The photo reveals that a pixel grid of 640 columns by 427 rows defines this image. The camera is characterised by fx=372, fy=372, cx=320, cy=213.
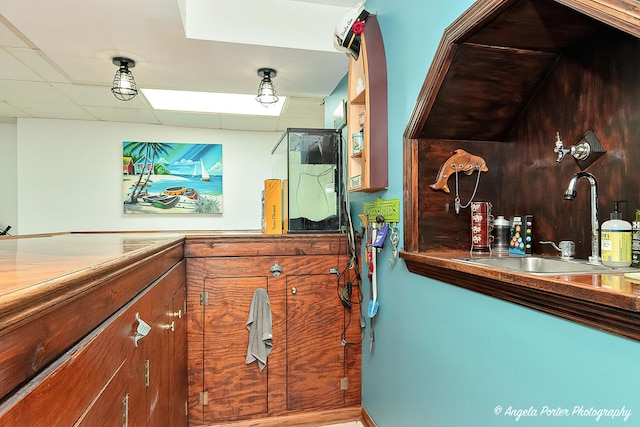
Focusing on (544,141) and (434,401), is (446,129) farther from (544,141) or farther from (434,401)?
(434,401)

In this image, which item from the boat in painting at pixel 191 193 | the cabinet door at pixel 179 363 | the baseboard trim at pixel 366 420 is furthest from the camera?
the boat in painting at pixel 191 193

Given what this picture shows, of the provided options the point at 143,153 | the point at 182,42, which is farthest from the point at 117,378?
the point at 143,153

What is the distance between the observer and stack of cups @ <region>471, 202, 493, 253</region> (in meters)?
1.47

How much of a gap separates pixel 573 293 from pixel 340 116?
202 centimetres

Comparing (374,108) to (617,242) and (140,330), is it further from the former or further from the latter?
(140,330)

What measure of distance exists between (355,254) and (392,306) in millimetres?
506

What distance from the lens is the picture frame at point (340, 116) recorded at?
246 cm

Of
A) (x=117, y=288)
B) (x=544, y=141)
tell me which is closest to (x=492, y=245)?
(x=544, y=141)

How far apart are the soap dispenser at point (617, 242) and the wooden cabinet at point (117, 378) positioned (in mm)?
1241

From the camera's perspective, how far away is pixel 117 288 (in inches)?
34.9

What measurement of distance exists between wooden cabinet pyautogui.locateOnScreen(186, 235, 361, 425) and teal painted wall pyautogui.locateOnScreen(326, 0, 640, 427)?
0.70 ft

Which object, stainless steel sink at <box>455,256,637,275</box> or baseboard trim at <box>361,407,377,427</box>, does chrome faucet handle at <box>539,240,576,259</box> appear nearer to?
stainless steel sink at <box>455,256,637,275</box>

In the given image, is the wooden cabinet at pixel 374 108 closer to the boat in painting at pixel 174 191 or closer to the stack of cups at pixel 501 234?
the stack of cups at pixel 501 234

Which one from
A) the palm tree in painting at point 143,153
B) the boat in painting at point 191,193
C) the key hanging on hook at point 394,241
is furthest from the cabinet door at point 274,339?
the palm tree in painting at point 143,153
